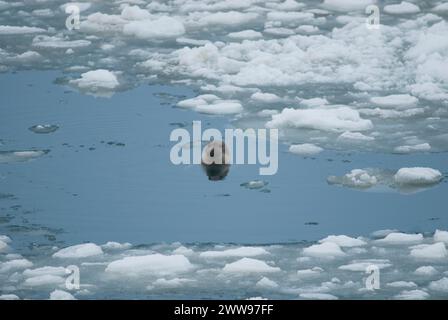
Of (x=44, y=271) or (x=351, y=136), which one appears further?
(x=351, y=136)

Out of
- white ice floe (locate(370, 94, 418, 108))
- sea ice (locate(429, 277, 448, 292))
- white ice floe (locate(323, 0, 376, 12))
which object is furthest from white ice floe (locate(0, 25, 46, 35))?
sea ice (locate(429, 277, 448, 292))

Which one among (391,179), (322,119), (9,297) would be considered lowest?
(9,297)

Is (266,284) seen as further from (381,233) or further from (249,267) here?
(381,233)

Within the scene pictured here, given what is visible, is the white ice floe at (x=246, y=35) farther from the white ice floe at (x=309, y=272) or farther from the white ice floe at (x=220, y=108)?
the white ice floe at (x=309, y=272)

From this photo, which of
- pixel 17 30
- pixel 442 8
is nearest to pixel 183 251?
pixel 17 30

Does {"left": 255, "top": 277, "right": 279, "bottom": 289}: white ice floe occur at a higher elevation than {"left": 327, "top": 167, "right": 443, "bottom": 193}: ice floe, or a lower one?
lower

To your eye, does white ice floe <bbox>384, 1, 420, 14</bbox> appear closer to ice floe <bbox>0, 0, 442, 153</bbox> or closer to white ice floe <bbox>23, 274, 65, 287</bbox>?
ice floe <bbox>0, 0, 442, 153</bbox>
